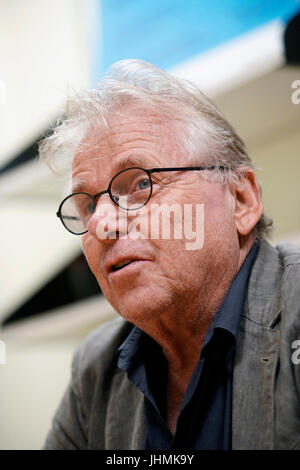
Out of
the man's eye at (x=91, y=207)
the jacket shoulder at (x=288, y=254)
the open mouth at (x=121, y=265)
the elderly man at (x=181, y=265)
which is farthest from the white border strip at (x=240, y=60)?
the open mouth at (x=121, y=265)

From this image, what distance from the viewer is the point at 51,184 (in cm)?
241

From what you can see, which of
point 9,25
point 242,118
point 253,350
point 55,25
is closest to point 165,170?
point 253,350

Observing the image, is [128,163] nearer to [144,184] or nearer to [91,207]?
[144,184]

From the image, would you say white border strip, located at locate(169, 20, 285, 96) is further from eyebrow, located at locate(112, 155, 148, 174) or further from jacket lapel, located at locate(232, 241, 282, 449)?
jacket lapel, located at locate(232, 241, 282, 449)

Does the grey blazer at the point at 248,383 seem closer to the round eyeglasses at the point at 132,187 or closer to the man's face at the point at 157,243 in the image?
the man's face at the point at 157,243

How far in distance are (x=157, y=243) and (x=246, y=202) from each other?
10.6 inches

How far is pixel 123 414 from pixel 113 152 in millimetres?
642

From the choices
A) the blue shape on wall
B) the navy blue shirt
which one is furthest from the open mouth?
the blue shape on wall

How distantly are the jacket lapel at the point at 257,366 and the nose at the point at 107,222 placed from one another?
31 centimetres

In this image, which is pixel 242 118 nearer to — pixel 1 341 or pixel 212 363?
pixel 212 363

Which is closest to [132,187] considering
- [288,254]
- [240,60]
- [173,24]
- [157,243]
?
[157,243]

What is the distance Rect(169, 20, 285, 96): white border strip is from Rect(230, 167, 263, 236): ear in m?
0.66

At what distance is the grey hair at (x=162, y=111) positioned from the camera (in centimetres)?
102

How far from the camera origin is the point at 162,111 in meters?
1.02
